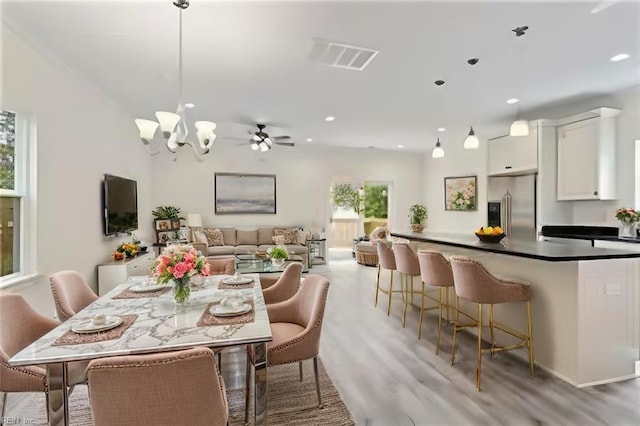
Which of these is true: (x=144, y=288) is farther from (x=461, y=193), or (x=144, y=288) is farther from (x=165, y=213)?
(x=461, y=193)

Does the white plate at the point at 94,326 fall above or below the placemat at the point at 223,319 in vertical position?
above

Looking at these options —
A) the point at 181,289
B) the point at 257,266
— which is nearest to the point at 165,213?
the point at 257,266

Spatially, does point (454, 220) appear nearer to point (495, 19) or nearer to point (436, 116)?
point (436, 116)

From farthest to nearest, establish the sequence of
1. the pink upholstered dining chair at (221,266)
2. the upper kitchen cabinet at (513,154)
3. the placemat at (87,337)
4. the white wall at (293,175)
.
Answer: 1. the white wall at (293,175)
2. the upper kitchen cabinet at (513,154)
3. the pink upholstered dining chair at (221,266)
4. the placemat at (87,337)

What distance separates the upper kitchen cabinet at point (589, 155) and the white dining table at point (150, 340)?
4.81 metres

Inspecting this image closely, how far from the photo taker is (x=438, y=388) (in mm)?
2568

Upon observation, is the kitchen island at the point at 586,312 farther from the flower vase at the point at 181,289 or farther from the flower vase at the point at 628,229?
the flower vase at the point at 181,289

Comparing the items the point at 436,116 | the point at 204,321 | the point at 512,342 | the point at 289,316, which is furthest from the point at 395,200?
the point at 204,321

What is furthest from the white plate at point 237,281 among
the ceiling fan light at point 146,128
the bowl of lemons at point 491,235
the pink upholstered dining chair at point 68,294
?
the bowl of lemons at point 491,235

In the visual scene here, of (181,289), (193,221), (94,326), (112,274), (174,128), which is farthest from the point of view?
(193,221)

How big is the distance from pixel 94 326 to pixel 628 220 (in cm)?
554

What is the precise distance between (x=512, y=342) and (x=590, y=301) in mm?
796

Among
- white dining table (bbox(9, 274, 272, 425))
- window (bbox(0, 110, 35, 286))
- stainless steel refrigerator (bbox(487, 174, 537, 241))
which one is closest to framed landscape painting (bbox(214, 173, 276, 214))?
window (bbox(0, 110, 35, 286))

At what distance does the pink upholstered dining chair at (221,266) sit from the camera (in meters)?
3.53
